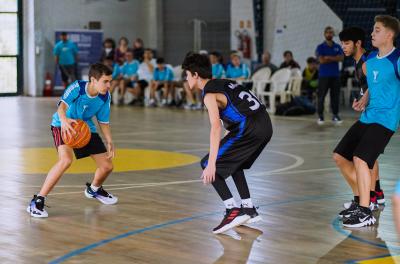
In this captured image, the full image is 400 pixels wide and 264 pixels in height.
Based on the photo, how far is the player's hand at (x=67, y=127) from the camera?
739cm

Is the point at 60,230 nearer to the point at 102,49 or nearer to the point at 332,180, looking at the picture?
the point at 332,180

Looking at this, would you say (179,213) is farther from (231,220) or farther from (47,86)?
(47,86)

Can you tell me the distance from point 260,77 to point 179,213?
14.0 metres

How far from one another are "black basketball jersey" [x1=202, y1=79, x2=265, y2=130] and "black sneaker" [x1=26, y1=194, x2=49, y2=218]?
1.83 metres

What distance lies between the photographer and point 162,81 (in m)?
23.4

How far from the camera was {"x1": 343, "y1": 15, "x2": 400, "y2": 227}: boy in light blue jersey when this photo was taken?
23.0 feet

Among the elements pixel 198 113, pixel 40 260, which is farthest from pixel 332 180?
pixel 198 113

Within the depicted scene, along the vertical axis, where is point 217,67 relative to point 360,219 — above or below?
above

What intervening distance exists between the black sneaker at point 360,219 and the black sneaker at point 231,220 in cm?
85

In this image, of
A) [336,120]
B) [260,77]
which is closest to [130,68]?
[260,77]

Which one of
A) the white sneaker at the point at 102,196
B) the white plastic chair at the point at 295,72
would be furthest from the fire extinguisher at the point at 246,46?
the white sneaker at the point at 102,196

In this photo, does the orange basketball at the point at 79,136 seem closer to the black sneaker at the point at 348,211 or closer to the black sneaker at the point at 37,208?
the black sneaker at the point at 37,208

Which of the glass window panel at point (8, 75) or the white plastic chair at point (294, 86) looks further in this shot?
the glass window panel at point (8, 75)

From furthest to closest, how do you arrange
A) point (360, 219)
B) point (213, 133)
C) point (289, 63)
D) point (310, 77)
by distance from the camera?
point (289, 63) → point (310, 77) → point (360, 219) → point (213, 133)
